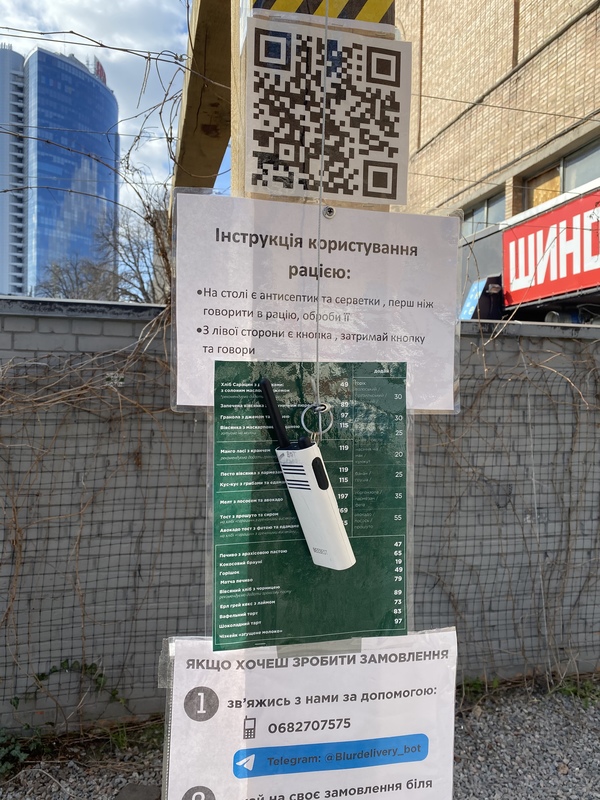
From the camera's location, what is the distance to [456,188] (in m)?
14.1

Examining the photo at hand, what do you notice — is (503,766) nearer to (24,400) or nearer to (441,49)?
(24,400)

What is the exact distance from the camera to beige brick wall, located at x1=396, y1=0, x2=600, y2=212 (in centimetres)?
1020

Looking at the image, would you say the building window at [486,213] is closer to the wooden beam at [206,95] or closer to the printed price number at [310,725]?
the wooden beam at [206,95]

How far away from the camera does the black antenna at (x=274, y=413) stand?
4.87 feet

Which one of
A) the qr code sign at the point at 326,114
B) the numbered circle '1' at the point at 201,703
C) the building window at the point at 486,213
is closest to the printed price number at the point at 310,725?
the numbered circle '1' at the point at 201,703

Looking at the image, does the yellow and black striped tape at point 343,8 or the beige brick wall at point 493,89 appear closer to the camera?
the yellow and black striped tape at point 343,8

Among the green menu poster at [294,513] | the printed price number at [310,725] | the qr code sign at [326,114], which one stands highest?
the qr code sign at [326,114]

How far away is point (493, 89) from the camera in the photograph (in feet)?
41.4

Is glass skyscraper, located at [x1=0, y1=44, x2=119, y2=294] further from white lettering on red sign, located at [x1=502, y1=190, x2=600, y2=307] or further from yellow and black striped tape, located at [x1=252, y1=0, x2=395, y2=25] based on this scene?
white lettering on red sign, located at [x1=502, y1=190, x2=600, y2=307]

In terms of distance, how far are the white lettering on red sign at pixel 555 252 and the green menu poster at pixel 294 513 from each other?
677cm

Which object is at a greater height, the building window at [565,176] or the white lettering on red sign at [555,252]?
the building window at [565,176]

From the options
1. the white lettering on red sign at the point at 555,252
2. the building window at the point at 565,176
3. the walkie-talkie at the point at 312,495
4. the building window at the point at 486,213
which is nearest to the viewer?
the walkie-talkie at the point at 312,495

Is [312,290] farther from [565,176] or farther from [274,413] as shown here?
[565,176]

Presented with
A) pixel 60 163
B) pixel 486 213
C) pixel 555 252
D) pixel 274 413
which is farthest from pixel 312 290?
pixel 486 213
